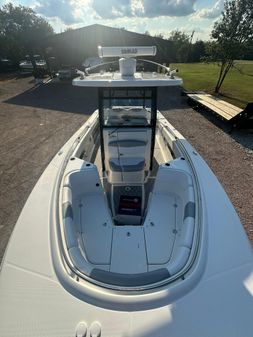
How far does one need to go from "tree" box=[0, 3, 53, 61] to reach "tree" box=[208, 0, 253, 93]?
91.7 ft

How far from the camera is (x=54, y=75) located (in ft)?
68.0

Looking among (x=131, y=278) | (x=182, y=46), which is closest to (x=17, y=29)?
(x=182, y=46)

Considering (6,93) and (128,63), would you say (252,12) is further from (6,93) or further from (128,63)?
(6,93)

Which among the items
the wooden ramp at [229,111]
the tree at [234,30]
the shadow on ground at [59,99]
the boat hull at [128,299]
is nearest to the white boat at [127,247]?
the boat hull at [128,299]

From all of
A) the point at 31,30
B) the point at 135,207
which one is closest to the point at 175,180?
the point at 135,207

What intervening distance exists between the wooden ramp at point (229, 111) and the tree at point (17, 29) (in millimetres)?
29425

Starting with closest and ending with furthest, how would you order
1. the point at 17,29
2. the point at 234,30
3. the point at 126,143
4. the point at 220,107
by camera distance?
the point at 126,143, the point at 220,107, the point at 234,30, the point at 17,29

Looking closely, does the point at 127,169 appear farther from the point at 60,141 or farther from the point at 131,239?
the point at 60,141

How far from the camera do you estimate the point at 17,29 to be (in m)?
35.9

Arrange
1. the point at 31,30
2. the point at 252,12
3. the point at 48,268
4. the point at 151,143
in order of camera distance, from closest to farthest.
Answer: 1. the point at 48,268
2. the point at 151,143
3. the point at 252,12
4. the point at 31,30

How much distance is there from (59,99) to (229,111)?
28.4ft

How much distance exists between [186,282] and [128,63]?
261cm

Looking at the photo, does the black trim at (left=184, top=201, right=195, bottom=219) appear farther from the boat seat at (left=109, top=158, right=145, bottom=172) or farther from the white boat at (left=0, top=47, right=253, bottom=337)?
the boat seat at (left=109, top=158, right=145, bottom=172)

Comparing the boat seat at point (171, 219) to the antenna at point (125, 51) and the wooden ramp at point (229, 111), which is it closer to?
the antenna at point (125, 51)
